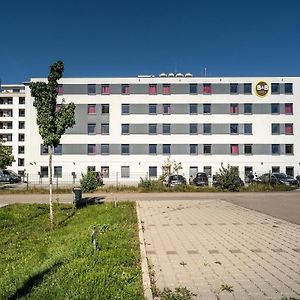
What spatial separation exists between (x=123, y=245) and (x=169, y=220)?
5.27 m

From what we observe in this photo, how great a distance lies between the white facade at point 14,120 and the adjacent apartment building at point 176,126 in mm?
29007

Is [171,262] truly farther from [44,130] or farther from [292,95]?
[292,95]

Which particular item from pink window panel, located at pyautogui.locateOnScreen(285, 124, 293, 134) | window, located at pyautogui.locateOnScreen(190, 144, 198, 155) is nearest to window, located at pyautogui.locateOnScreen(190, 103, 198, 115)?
window, located at pyautogui.locateOnScreen(190, 144, 198, 155)

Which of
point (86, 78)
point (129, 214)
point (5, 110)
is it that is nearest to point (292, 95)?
point (86, 78)

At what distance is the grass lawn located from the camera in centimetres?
564

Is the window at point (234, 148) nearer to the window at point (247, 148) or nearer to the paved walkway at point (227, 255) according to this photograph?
the window at point (247, 148)

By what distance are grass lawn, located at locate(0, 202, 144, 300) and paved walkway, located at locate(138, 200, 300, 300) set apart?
56cm

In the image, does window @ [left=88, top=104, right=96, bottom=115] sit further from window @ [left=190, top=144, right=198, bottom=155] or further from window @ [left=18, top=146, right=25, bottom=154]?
window @ [left=18, top=146, right=25, bottom=154]

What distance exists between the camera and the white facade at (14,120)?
75625 mm

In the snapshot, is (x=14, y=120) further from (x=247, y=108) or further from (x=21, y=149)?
A: (x=247, y=108)

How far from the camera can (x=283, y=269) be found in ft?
22.7

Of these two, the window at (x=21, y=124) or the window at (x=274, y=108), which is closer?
the window at (x=274, y=108)

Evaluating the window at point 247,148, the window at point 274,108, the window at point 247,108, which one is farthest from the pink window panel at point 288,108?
the window at point 247,148

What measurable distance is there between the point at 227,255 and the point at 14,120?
74.9 m
